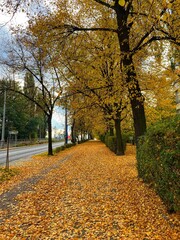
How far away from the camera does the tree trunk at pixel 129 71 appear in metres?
7.21

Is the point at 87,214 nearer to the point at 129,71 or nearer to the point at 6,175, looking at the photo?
the point at 129,71

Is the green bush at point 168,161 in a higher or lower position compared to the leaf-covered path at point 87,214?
higher

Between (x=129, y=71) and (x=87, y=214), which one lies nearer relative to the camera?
(x=87, y=214)

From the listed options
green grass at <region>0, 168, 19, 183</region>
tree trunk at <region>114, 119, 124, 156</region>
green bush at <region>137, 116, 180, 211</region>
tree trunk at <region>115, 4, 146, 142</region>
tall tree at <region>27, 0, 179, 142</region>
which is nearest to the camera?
green bush at <region>137, 116, 180, 211</region>

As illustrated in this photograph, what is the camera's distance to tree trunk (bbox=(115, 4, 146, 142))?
721 cm

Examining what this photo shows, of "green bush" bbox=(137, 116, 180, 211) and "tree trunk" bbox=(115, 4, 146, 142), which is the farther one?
"tree trunk" bbox=(115, 4, 146, 142)

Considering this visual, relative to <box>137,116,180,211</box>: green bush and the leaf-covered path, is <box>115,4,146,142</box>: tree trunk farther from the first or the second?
<box>137,116,180,211</box>: green bush

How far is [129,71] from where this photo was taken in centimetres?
756

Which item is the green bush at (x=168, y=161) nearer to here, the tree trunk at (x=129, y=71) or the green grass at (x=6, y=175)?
the tree trunk at (x=129, y=71)

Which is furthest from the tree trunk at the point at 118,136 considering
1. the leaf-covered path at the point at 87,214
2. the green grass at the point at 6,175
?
the leaf-covered path at the point at 87,214

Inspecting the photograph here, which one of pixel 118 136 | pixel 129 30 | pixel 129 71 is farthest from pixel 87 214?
pixel 118 136

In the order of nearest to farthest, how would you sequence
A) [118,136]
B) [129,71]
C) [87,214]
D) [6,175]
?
1. [87,214]
2. [129,71]
3. [6,175]
4. [118,136]

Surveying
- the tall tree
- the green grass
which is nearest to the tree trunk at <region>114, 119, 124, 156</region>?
the tall tree

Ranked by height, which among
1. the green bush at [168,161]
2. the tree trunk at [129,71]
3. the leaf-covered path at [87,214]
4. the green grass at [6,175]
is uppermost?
the tree trunk at [129,71]
